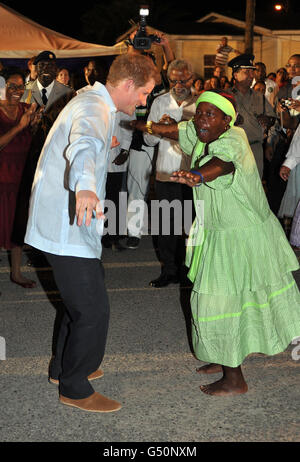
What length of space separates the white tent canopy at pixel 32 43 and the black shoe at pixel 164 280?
6592 mm

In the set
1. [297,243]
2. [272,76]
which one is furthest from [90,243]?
[272,76]

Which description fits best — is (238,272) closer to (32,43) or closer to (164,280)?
(164,280)

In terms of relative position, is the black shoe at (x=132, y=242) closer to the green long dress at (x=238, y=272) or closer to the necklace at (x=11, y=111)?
the necklace at (x=11, y=111)

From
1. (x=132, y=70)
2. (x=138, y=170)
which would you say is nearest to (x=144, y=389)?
(x=132, y=70)

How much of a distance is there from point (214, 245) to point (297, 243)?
11.3 feet

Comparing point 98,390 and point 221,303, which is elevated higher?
point 221,303

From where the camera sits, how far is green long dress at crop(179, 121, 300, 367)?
4.36 meters

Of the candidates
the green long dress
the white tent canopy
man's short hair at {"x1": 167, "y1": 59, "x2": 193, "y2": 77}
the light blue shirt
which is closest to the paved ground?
the green long dress

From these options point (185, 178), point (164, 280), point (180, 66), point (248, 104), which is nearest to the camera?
point (185, 178)

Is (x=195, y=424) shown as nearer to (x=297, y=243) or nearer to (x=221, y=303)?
(x=221, y=303)

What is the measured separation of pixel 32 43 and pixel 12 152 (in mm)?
6637

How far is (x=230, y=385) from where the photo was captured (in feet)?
14.6

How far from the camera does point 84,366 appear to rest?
4.13 m

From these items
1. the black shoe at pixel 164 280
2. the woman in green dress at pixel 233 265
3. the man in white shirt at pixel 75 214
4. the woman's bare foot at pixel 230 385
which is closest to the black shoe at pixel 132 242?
the black shoe at pixel 164 280
